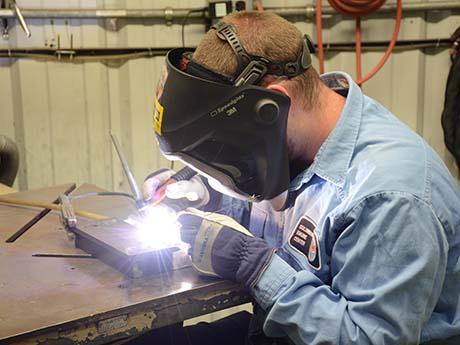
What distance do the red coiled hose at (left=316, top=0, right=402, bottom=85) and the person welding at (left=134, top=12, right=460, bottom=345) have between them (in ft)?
4.38

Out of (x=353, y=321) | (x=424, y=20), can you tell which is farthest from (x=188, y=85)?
(x=424, y=20)

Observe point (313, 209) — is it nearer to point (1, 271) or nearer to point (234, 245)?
point (234, 245)

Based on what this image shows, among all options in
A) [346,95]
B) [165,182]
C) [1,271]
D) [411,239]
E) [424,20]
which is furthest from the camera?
[424,20]

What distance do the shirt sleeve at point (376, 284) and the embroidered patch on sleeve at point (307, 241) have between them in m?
0.06

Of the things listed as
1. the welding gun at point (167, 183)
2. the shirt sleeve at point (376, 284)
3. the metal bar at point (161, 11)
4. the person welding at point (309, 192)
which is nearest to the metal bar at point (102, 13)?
the metal bar at point (161, 11)

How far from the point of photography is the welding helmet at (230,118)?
3.77 feet

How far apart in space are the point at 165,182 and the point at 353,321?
82cm

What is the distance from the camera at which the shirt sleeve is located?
1030mm

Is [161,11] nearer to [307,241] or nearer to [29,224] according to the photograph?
[29,224]

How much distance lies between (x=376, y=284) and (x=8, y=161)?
79.3 inches

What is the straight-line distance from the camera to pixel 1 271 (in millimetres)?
1274

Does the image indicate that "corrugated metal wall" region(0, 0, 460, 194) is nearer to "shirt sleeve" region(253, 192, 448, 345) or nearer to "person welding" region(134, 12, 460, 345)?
"person welding" region(134, 12, 460, 345)

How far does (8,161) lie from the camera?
2.56 m

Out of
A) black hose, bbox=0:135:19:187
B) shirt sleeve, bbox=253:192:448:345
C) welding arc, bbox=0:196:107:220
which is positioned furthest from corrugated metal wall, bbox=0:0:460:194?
shirt sleeve, bbox=253:192:448:345
